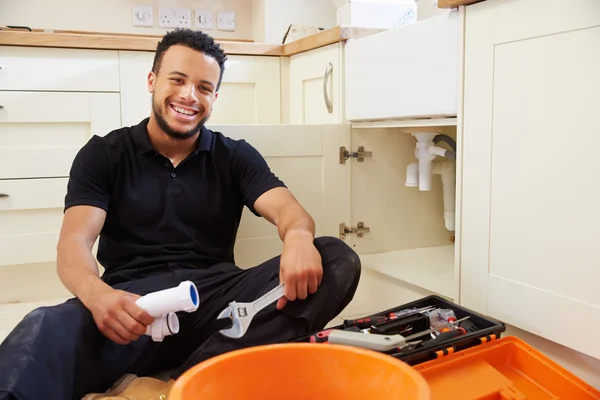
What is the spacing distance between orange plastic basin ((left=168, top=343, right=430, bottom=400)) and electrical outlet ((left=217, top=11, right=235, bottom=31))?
2.16 meters

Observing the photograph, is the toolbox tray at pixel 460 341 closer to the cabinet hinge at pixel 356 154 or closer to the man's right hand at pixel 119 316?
the man's right hand at pixel 119 316

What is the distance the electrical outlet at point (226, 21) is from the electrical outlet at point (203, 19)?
0.04m

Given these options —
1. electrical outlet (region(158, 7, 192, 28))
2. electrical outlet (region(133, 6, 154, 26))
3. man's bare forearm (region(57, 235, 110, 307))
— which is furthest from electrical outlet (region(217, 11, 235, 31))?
man's bare forearm (region(57, 235, 110, 307))

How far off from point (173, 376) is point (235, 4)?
1964 mm

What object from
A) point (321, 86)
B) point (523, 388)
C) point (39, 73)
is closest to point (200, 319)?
point (523, 388)

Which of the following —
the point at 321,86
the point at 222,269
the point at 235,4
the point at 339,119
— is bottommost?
the point at 222,269

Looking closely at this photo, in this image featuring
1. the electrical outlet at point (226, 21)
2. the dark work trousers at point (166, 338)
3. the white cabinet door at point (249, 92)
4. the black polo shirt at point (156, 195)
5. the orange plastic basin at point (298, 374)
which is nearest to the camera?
the orange plastic basin at point (298, 374)

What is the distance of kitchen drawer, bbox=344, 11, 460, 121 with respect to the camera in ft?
4.37

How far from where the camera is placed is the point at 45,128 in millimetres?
1836

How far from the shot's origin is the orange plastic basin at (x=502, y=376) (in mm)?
956

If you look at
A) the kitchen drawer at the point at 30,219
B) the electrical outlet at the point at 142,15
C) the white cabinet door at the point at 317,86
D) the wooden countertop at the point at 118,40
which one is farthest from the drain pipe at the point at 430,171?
the electrical outlet at the point at 142,15

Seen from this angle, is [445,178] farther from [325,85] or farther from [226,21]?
[226,21]

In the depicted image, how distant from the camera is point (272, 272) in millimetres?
1184

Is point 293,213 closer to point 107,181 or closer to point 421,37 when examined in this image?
point 107,181
